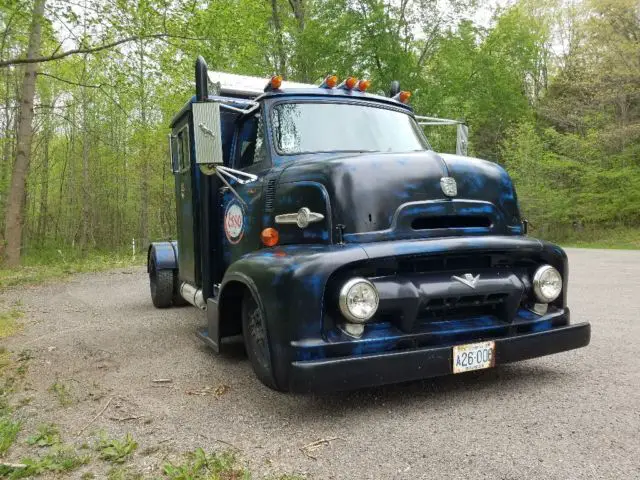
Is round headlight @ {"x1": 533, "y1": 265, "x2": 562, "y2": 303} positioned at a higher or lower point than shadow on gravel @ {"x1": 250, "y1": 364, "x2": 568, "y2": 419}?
higher

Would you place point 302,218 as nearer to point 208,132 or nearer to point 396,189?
point 396,189

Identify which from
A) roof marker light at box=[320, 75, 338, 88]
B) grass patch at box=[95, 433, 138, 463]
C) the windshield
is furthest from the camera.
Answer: roof marker light at box=[320, 75, 338, 88]

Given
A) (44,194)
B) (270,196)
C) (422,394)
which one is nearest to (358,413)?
(422,394)

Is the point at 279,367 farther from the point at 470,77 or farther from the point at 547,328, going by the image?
the point at 470,77

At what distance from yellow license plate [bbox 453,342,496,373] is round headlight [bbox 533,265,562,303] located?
60 cm

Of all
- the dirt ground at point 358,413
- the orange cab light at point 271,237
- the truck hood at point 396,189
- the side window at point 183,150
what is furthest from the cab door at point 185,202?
the truck hood at point 396,189

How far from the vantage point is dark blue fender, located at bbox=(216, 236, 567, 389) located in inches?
127

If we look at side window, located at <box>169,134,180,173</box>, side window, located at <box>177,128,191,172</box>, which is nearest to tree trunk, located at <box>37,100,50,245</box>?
side window, located at <box>169,134,180,173</box>

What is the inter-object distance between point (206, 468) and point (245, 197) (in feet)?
7.91

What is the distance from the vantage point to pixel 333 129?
4.64m

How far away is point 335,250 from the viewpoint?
3.38m

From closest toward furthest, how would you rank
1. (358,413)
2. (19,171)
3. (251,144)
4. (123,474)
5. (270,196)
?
(123,474) → (358,413) → (270,196) → (251,144) → (19,171)

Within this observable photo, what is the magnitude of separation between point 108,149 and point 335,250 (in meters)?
28.3

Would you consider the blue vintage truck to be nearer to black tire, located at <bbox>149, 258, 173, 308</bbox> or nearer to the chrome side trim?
the chrome side trim
